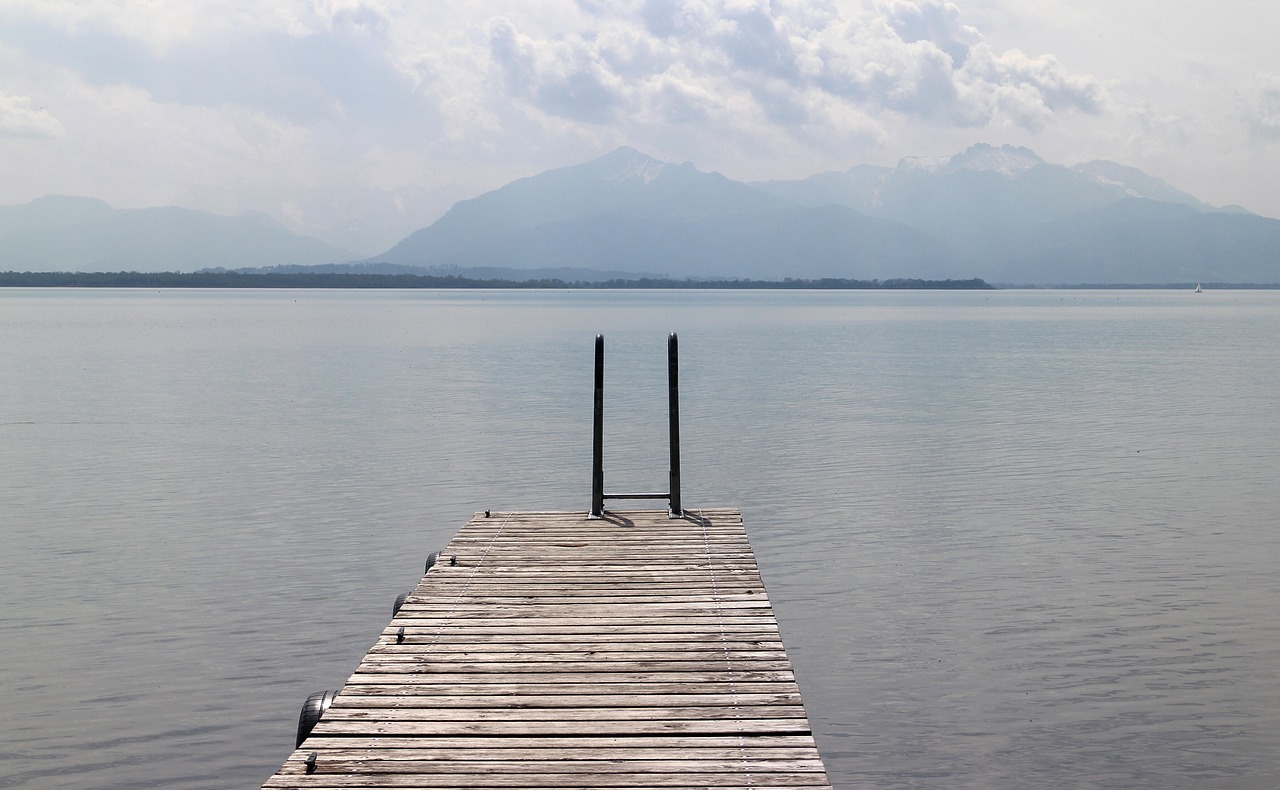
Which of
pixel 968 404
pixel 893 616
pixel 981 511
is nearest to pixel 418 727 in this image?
pixel 893 616

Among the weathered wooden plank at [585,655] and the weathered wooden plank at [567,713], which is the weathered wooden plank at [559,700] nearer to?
the weathered wooden plank at [567,713]

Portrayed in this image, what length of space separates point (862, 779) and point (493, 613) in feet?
10.6

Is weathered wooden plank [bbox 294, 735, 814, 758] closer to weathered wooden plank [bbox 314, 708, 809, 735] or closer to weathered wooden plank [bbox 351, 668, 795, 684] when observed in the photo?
weathered wooden plank [bbox 314, 708, 809, 735]

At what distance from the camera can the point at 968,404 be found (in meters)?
38.3

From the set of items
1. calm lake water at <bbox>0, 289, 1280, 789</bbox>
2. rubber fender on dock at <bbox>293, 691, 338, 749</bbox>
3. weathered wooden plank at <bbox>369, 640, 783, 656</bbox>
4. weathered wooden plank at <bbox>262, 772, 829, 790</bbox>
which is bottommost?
calm lake water at <bbox>0, 289, 1280, 789</bbox>

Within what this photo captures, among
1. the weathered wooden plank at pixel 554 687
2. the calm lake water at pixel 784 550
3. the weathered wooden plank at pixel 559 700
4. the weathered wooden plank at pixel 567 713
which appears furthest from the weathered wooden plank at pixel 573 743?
the calm lake water at pixel 784 550

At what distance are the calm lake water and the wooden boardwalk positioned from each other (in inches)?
73.9

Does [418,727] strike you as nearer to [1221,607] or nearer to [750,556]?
[750,556]

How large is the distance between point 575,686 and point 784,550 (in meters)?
9.82

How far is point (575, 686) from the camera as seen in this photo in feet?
24.6

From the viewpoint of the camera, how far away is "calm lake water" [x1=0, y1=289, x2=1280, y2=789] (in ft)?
33.6

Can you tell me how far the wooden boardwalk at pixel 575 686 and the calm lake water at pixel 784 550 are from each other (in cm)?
188

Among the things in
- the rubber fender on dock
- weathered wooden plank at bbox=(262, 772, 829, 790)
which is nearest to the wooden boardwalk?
weathered wooden plank at bbox=(262, 772, 829, 790)

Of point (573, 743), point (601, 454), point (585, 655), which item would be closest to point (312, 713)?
point (585, 655)
